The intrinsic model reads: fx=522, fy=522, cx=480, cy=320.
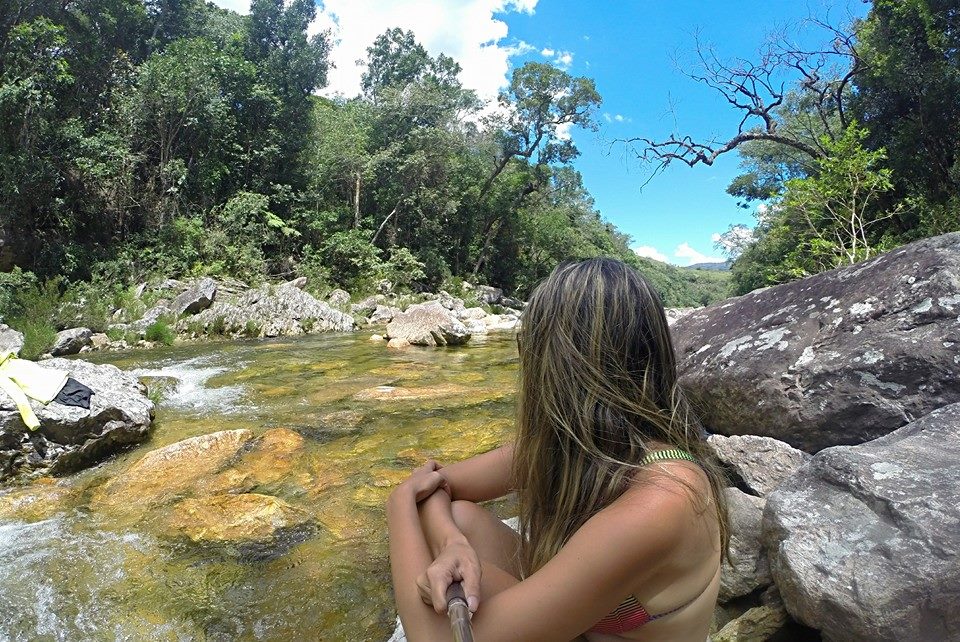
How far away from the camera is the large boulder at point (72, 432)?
3080mm

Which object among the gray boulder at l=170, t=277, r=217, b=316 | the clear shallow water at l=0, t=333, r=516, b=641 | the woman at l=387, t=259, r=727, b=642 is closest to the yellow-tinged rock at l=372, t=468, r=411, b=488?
the clear shallow water at l=0, t=333, r=516, b=641

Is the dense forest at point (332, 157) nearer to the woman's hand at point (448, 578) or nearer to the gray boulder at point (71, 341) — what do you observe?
the gray boulder at point (71, 341)

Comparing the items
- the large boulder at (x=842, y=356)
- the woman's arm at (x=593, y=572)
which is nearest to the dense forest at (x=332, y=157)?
the large boulder at (x=842, y=356)

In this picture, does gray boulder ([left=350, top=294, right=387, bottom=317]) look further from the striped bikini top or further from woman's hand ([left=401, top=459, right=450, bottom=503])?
the striped bikini top

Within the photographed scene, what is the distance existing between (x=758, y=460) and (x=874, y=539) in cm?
93

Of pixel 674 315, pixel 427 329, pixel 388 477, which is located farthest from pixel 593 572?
pixel 674 315

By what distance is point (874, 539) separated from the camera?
4.89ft

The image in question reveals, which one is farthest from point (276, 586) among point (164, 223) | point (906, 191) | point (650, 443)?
point (164, 223)

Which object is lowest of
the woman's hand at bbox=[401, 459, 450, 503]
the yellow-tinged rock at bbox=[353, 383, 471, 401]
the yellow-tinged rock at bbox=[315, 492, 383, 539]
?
the yellow-tinged rock at bbox=[315, 492, 383, 539]

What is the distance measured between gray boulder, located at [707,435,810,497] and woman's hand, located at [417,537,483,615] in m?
1.84

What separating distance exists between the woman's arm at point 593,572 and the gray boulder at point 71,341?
9.32 m

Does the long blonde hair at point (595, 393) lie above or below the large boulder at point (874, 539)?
above

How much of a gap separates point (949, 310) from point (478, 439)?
2.81 metres

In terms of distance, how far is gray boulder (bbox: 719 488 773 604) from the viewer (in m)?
1.83
